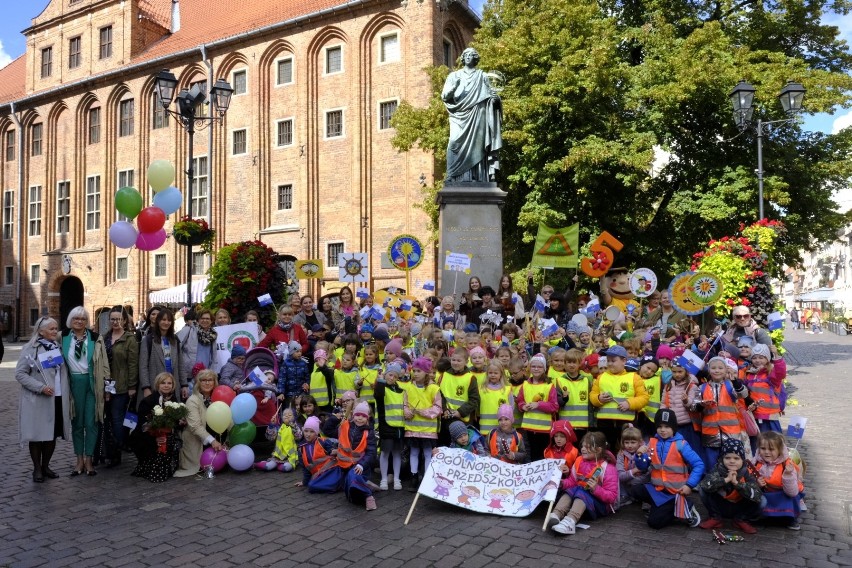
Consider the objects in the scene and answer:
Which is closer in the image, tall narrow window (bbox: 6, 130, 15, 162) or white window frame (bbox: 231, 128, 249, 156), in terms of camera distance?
white window frame (bbox: 231, 128, 249, 156)

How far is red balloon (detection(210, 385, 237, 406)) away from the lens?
7543 mm

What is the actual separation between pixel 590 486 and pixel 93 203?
3726 centimetres

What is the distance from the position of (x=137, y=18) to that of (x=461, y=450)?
36752mm

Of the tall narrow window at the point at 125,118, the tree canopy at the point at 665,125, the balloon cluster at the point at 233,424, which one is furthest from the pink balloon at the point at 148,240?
the tall narrow window at the point at 125,118

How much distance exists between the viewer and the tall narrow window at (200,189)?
32.5 meters

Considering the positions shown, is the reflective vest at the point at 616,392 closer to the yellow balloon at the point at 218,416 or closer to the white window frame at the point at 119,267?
the yellow balloon at the point at 218,416

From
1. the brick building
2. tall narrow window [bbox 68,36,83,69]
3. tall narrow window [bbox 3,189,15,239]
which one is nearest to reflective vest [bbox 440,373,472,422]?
the brick building

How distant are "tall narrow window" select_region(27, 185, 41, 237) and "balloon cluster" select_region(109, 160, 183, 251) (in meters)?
32.9

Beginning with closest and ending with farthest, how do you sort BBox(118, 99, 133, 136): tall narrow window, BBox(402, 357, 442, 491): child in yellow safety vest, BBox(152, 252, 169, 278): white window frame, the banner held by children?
1. the banner held by children
2. BBox(402, 357, 442, 491): child in yellow safety vest
3. BBox(152, 252, 169, 278): white window frame
4. BBox(118, 99, 133, 136): tall narrow window

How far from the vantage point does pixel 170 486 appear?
6.84 meters

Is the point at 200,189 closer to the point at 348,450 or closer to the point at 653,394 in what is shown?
the point at 348,450

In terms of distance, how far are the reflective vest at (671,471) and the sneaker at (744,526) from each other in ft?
1.65

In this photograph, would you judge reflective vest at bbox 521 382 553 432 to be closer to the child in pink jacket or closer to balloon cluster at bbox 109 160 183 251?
the child in pink jacket

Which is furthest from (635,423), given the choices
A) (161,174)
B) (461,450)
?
(161,174)
